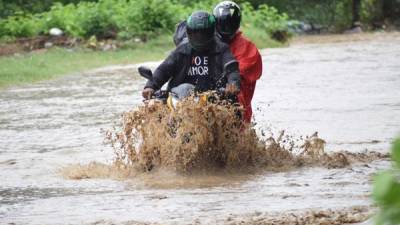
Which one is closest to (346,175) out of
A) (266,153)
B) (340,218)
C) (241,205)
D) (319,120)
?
(266,153)

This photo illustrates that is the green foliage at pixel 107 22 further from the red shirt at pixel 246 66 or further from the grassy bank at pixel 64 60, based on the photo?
the red shirt at pixel 246 66

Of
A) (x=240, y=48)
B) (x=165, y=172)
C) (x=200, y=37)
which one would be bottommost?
(x=165, y=172)

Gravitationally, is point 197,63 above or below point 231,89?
above

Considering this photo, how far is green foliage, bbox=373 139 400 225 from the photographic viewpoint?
1.22 metres

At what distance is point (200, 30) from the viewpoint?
27.0 feet

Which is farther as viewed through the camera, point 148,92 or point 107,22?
point 107,22

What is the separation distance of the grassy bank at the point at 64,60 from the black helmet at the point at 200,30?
39.0 feet

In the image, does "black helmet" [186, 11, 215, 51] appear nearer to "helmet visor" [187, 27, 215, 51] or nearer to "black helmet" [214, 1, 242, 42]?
"helmet visor" [187, 27, 215, 51]

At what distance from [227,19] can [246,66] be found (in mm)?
481

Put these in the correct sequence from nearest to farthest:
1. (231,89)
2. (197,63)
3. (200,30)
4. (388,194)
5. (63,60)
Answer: (388,194)
(231,89)
(200,30)
(197,63)
(63,60)

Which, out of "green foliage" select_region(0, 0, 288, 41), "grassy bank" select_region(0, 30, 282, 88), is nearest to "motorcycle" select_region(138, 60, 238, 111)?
"grassy bank" select_region(0, 30, 282, 88)

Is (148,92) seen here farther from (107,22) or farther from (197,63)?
(107,22)

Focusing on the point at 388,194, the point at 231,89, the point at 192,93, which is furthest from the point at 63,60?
the point at 388,194

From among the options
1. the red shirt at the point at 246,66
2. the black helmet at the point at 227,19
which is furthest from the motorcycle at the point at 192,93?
the black helmet at the point at 227,19
